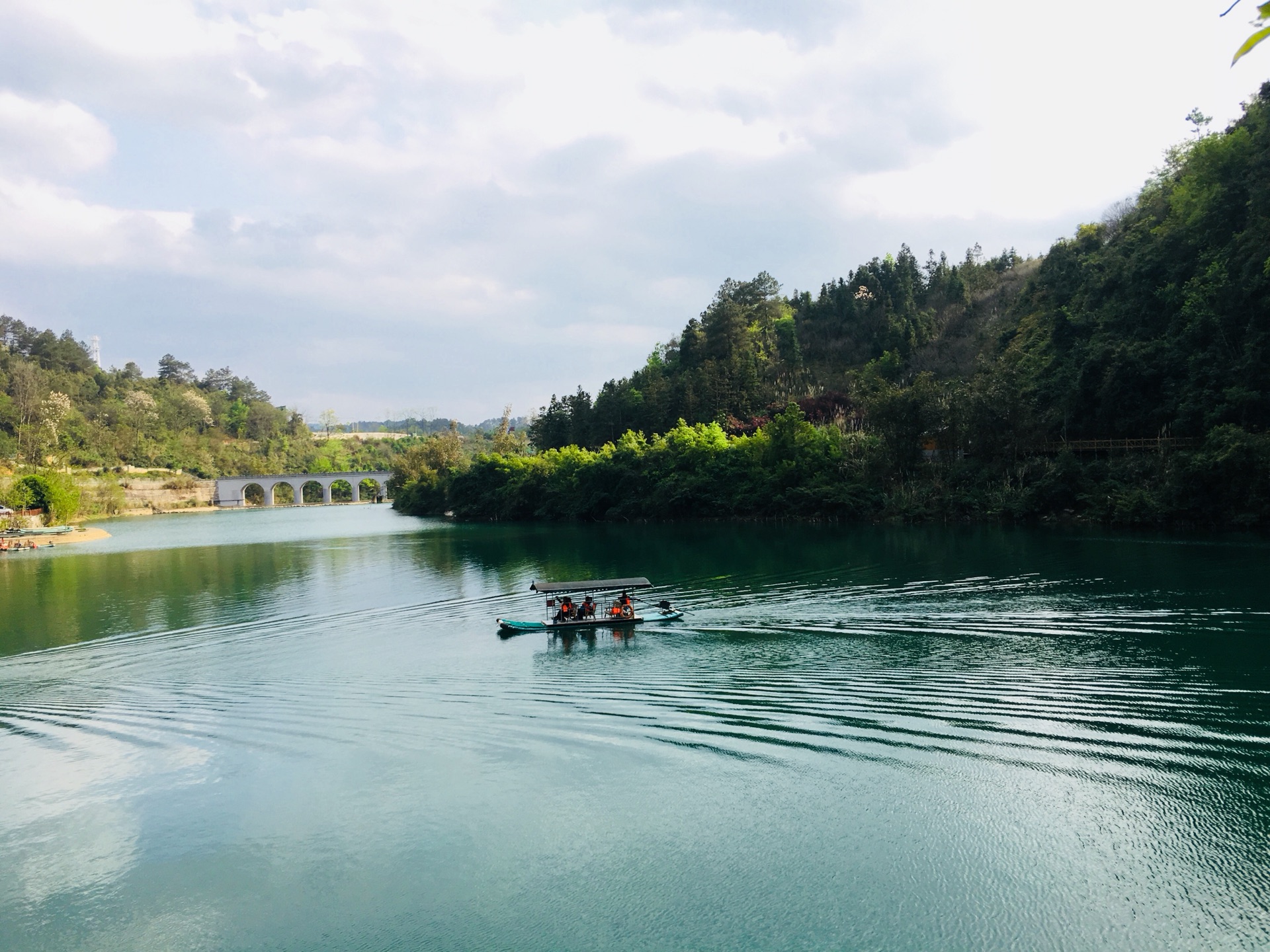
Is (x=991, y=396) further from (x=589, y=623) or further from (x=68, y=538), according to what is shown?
(x=68, y=538)

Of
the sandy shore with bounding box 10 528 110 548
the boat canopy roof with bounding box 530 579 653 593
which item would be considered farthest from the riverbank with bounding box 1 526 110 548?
the boat canopy roof with bounding box 530 579 653 593

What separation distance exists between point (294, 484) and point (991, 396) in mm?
122378

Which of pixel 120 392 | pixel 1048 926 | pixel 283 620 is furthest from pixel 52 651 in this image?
pixel 120 392

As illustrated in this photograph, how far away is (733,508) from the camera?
60469mm

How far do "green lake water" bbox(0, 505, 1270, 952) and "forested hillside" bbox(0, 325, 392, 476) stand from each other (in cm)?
9308

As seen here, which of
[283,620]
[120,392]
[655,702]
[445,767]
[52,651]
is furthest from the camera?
→ [120,392]

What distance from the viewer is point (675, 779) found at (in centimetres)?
1177

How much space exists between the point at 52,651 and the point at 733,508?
44024 mm

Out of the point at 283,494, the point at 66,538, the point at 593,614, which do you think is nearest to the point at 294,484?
the point at 283,494

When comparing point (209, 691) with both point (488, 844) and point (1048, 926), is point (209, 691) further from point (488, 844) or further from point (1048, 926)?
point (1048, 926)

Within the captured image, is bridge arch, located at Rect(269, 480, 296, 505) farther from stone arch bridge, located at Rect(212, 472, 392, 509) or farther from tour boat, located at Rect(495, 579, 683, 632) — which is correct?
tour boat, located at Rect(495, 579, 683, 632)

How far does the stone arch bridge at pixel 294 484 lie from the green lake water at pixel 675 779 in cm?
11105

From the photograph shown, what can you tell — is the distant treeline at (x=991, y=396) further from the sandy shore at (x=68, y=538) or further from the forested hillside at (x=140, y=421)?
the forested hillside at (x=140, y=421)

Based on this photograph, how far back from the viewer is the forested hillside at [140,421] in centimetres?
10762
